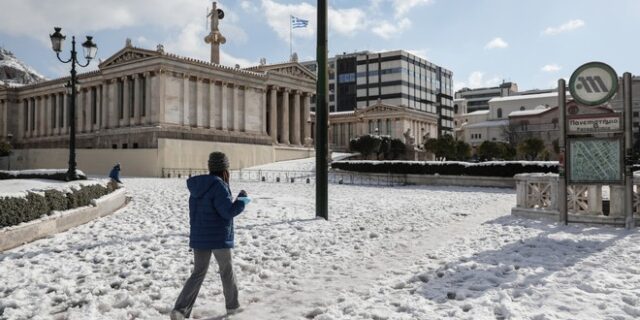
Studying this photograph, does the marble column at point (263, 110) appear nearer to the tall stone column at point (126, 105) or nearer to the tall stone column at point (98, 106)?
the tall stone column at point (126, 105)

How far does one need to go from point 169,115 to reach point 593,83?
4119cm

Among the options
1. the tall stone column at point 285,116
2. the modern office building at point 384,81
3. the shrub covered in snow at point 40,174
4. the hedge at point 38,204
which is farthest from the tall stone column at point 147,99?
the modern office building at point 384,81

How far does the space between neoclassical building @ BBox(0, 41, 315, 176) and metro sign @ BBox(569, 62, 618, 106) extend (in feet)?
110

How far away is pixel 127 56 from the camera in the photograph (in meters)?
49.2

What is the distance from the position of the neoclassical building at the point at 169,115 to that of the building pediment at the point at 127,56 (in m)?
0.11

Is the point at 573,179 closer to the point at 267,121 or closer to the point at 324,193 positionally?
the point at 324,193

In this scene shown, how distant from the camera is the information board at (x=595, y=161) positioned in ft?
36.6

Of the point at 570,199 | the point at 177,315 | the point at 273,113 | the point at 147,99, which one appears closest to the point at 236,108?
the point at 273,113

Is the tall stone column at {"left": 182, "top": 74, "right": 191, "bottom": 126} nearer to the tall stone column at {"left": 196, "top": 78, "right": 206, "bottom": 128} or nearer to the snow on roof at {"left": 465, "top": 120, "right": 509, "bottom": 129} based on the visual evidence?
the tall stone column at {"left": 196, "top": 78, "right": 206, "bottom": 128}

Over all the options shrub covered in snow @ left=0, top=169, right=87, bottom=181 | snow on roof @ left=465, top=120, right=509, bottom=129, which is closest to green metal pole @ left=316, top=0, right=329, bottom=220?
shrub covered in snow @ left=0, top=169, right=87, bottom=181

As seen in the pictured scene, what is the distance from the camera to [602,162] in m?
11.3

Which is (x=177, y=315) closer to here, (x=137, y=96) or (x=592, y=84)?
(x=592, y=84)

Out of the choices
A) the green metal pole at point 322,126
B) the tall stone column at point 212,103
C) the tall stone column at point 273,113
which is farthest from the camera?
the tall stone column at point 273,113

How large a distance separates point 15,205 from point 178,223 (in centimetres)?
355
